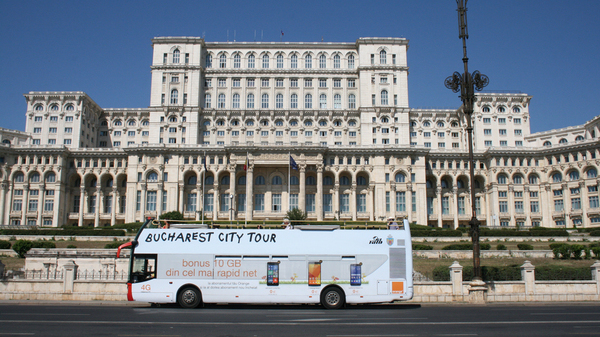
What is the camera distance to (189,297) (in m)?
23.7

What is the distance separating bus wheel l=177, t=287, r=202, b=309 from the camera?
23625 mm

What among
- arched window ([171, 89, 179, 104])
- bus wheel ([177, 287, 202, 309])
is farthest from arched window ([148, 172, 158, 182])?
bus wheel ([177, 287, 202, 309])

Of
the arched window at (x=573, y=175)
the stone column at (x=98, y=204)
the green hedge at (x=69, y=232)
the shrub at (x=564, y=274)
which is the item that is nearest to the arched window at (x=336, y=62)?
the arched window at (x=573, y=175)

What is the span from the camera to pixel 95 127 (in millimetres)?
107562

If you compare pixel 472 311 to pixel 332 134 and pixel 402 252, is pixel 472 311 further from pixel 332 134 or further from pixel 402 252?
pixel 332 134

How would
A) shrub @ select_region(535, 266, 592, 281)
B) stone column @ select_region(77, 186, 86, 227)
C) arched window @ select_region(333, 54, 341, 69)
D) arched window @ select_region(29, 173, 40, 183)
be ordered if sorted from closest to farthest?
shrub @ select_region(535, 266, 592, 281), arched window @ select_region(29, 173, 40, 183), stone column @ select_region(77, 186, 86, 227), arched window @ select_region(333, 54, 341, 69)

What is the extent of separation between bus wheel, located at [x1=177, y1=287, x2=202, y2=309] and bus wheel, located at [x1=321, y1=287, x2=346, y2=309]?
20.5ft

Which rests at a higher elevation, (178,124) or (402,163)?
(178,124)

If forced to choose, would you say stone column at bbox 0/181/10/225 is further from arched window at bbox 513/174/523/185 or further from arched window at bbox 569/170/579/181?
arched window at bbox 569/170/579/181

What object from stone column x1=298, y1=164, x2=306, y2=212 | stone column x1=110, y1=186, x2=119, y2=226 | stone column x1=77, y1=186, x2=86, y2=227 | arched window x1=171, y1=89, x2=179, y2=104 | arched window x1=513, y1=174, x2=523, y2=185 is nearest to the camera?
stone column x1=298, y1=164, x2=306, y2=212

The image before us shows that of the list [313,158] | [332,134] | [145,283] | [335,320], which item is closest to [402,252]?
[335,320]

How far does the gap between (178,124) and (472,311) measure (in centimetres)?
8128

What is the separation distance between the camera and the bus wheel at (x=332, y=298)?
77.3 feet

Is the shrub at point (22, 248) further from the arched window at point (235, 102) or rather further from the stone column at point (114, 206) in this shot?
the arched window at point (235, 102)
